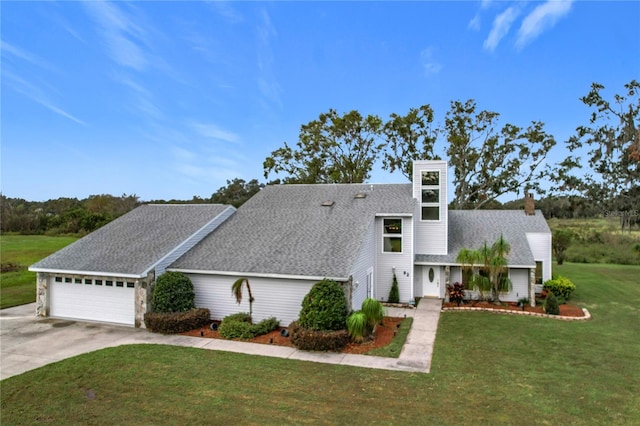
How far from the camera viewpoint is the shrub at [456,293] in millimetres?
17547

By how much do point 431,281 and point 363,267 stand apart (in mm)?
5428

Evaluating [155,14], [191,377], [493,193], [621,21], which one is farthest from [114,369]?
[493,193]

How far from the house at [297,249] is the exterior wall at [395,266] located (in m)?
0.05

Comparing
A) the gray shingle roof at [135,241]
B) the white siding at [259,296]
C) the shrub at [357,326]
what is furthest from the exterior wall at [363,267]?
the gray shingle roof at [135,241]

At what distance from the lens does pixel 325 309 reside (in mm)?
11734

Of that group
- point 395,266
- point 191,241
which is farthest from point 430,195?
point 191,241

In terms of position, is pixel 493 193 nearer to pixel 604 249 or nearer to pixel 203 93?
pixel 604 249

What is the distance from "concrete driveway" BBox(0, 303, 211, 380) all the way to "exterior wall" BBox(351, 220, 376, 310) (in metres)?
5.94

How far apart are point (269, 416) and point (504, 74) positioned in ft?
71.7

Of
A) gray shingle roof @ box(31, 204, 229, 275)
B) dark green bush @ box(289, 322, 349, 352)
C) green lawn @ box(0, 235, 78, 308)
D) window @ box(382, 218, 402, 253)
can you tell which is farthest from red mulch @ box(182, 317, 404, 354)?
green lawn @ box(0, 235, 78, 308)

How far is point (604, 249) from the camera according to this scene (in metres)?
35.9

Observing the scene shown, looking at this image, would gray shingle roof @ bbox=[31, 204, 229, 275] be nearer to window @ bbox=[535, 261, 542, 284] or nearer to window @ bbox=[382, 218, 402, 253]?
window @ bbox=[382, 218, 402, 253]

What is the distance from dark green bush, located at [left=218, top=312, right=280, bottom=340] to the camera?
1259 cm

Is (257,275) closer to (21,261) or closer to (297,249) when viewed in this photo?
(297,249)
